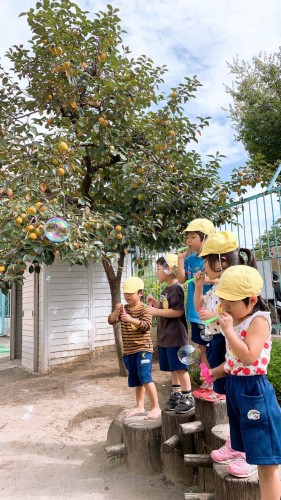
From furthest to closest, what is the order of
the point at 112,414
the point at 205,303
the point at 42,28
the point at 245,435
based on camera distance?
the point at 42,28 → the point at 112,414 → the point at 205,303 → the point at 245,435

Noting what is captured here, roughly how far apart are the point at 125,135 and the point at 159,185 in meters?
1.19

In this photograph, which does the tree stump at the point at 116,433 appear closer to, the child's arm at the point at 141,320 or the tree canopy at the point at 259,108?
the child's arm at the point at 141,320

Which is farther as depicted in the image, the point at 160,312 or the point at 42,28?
the point at 42,28

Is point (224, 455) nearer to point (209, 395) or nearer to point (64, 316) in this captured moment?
point (209, 395)

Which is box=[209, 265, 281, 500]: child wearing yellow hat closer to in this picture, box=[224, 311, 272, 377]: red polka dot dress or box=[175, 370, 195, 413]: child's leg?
box=[224, 311, 272, 377]: red polka dot dress

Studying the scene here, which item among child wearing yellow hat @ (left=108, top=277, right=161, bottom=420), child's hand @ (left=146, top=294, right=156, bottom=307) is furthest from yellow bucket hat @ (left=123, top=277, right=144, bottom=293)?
child's hand @ (left=146, top=294, right=156, bottom=307)

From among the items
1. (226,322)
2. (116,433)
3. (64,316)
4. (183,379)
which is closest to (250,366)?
(226,322)

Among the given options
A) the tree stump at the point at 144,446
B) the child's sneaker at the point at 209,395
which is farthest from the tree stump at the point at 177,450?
the child's sneaker at the point at 209,395

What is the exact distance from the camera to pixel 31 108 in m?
6.27

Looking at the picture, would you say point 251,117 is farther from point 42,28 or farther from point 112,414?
point 112,414

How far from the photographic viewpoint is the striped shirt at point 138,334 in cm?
366

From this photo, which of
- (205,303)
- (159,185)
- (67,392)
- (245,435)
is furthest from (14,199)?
(245,435)

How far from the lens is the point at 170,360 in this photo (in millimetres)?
3445

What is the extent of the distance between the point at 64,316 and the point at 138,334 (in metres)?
4.61
